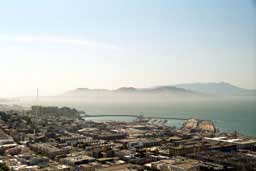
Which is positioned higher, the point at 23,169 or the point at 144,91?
the point at 144,91

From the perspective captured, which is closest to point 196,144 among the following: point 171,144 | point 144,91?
point 171,144

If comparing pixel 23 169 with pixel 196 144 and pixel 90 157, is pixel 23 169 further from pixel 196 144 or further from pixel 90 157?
pixel 196 144

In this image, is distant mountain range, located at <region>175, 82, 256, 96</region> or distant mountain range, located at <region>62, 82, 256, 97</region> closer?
distant mountain range, located at <region>62, 82, 256, 97</region>

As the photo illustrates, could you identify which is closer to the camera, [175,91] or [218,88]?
[175,91]

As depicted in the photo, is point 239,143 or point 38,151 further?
point 239,143

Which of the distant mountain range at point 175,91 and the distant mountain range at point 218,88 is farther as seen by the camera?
the distant mountain range at point 218,88

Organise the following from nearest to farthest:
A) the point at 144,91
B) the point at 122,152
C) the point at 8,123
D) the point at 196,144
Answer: the point at 122,152, the point at 196,144, the point at 8,123, the point at 144,91

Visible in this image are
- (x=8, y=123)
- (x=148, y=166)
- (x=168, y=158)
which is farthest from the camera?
(x=8, y=123)

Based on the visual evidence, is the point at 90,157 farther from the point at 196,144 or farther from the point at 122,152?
the point at 196,144

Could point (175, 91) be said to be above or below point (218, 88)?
below
